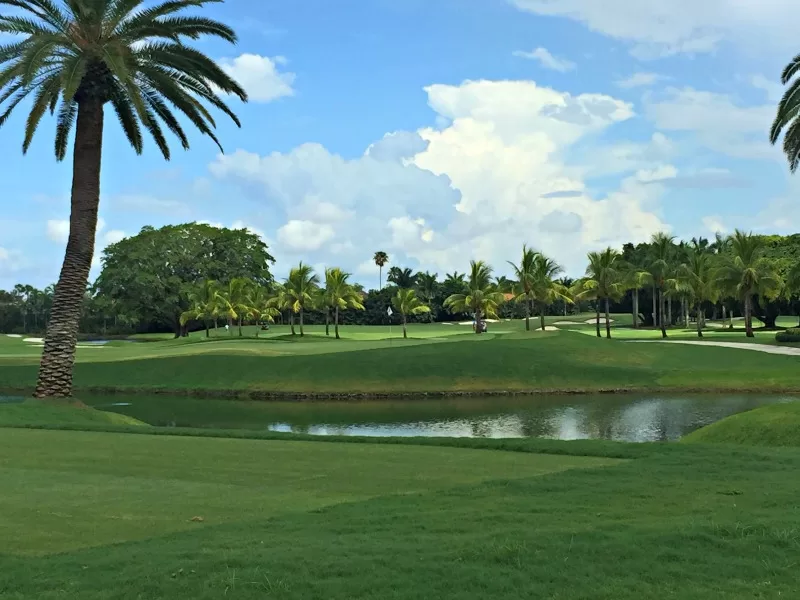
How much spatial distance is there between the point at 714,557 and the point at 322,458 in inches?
320

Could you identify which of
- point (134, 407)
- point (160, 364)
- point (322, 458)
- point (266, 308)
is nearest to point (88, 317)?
point (266, 308)

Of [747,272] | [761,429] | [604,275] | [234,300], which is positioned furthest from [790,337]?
[234,300]

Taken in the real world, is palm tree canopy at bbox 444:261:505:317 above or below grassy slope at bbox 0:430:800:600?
above

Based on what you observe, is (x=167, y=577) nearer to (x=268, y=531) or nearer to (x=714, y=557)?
(x=268, y=531)

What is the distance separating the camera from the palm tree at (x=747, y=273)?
62.2 meters

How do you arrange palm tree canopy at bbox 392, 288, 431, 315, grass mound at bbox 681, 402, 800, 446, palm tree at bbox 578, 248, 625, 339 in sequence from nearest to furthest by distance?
grass mound at bbox 681, 402, 800, 446 → palm tree at bbox 578, 248, 625, 339 → palm tree canopy at bbox 392, 288, 431, 315

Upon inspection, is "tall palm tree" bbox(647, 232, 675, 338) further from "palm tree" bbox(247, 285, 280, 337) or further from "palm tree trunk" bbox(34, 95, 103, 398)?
"palm tree trunk" bbox(34, 95, 103, 398)

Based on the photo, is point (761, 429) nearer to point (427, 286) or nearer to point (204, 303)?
point (204, 303)

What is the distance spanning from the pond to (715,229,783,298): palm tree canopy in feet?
102

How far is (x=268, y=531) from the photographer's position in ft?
25.6

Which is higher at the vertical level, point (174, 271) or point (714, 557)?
point (174, 271)

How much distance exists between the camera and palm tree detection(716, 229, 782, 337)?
2450 inches

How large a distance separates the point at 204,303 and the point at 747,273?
2194 inches

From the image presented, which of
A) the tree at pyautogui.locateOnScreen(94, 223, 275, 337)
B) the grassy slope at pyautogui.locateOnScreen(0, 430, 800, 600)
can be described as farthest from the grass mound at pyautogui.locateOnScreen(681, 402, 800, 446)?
the tree at pyautogui.locateOnScreen(94, 223, 275, 337)
